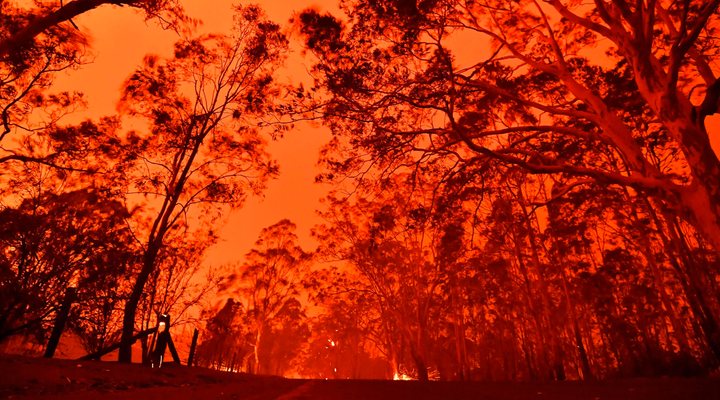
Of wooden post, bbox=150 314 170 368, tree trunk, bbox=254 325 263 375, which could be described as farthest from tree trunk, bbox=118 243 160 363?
tree trunk, bbox=254 325 263 375

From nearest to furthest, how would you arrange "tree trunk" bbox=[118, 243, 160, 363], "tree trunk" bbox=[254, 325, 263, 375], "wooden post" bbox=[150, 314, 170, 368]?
"tree trunk" bbox=[118, 243, 160, 363]
"wooden post" bbox=[150, 314, 170, 368]
"tree trunk" bbox=[254, 325, 263, 375]

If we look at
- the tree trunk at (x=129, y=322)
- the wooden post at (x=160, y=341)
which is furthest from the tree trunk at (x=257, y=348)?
the wooden post at (x=160, y=341)

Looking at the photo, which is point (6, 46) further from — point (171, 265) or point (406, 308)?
point (406, 308)

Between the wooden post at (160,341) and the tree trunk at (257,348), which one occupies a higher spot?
the tree trunk at (257,348)

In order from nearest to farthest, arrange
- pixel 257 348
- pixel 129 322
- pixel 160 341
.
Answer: pixel 160 341 < pixel 129 322 < pixel 257 348

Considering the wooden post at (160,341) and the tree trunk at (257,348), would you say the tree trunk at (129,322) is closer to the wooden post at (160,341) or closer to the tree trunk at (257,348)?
the wooden post at (160,341)

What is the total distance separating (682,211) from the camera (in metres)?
6.30

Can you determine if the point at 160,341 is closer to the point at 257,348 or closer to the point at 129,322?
the point at 129,322

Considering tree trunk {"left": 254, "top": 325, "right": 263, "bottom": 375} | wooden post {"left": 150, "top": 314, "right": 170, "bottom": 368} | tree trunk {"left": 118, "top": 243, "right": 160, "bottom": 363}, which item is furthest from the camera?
tree trunk {"left": 254, "top": 325, "right": 263, "bottom": 375}

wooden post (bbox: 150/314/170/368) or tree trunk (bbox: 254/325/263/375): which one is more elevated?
tree trunk (bbox: 254/325/263/375)

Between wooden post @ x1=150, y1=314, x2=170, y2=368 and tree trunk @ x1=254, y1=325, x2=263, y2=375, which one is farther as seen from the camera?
tree trunk @ x1=254, y1=325, x2=263, y2=375

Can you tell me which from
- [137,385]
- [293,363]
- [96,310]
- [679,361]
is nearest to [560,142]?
[679,361]

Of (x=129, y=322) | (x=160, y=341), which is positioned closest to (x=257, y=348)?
(x=129, y=322)

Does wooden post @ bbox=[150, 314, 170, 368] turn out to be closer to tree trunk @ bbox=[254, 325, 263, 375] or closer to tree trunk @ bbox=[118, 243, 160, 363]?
tree trunk @ bbox=[118, 243, 160, 363]
